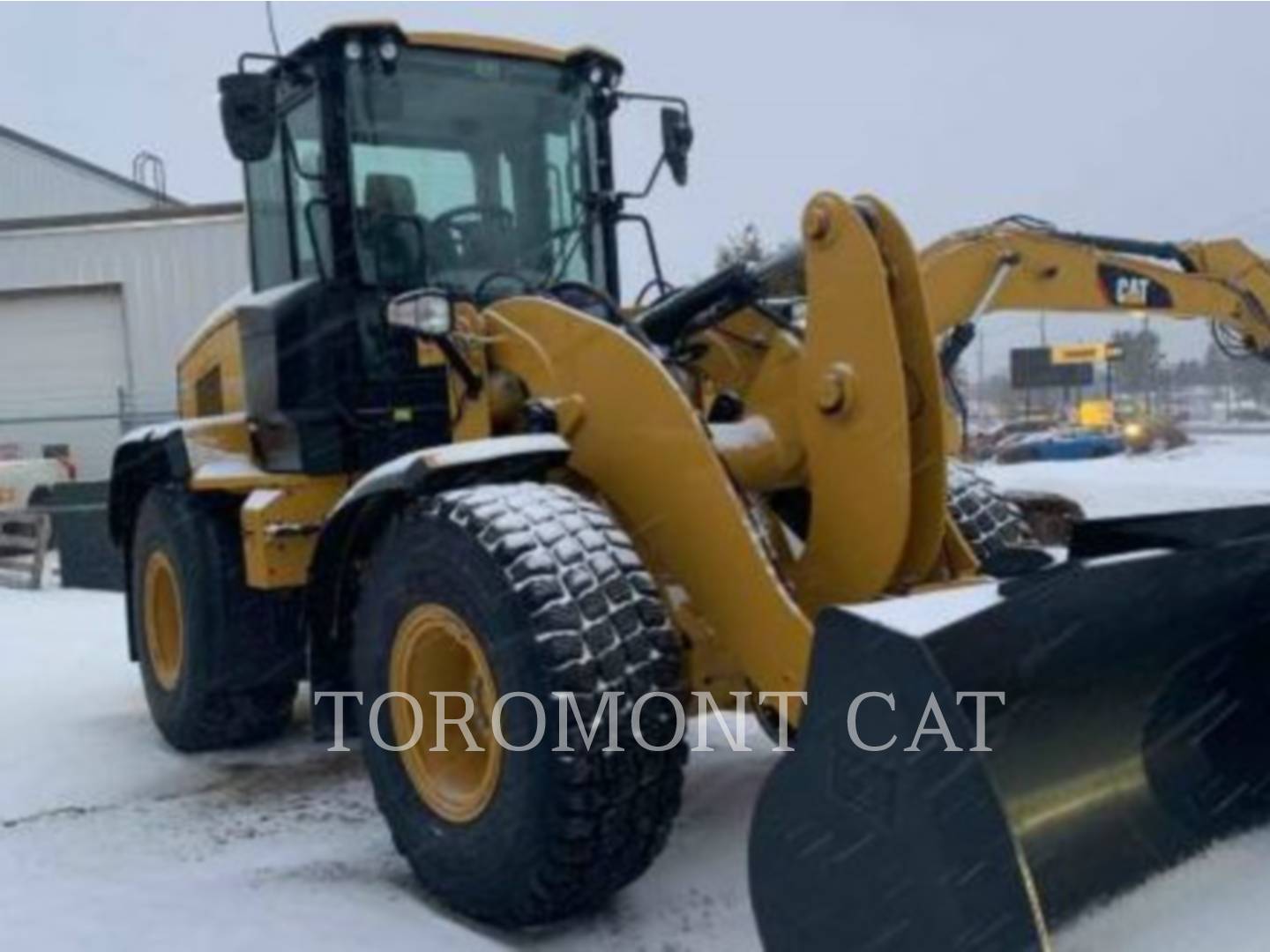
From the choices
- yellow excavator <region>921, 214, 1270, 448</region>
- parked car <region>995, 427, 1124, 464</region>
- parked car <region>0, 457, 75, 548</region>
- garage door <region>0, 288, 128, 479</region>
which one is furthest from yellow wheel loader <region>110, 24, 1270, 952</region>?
parked car <region>995, 427, 1124, 464</region>

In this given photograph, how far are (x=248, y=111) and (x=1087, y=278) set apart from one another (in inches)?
147

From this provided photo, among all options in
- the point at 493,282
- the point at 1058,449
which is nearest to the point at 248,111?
the point at 493,282

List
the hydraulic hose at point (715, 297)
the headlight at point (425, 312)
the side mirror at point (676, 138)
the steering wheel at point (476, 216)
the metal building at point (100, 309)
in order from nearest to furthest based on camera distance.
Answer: the hydraulic hose at point (715, 297)
the headlight at point (425, 312)
the steering wheel at point (476, 216)
the side mirror at point (676, 138)
the metal building at point (100, 309)

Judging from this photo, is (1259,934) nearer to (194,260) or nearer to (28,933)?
(28,933)

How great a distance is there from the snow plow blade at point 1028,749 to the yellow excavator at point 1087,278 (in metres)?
2.65

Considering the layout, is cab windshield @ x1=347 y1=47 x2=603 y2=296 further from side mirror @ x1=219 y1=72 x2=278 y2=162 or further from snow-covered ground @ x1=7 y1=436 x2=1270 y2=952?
snow-covered ground @ x1=7 y1=436 x2=1270 y2=952

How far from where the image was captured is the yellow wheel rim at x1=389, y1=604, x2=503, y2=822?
13.1ft

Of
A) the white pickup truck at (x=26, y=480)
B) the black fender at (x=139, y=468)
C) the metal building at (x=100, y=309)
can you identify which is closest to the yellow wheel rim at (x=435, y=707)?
the black fender at (x=139, y=468)

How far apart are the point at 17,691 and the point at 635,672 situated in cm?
536

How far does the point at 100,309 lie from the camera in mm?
22844

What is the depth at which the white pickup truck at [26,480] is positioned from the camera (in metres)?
17.6

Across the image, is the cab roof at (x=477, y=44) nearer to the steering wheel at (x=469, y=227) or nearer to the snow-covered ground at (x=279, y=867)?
the steering wheel at (x=469, y=227)

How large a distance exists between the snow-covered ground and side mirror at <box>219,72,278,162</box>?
7.45 feet

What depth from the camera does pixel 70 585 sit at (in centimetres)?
1339
